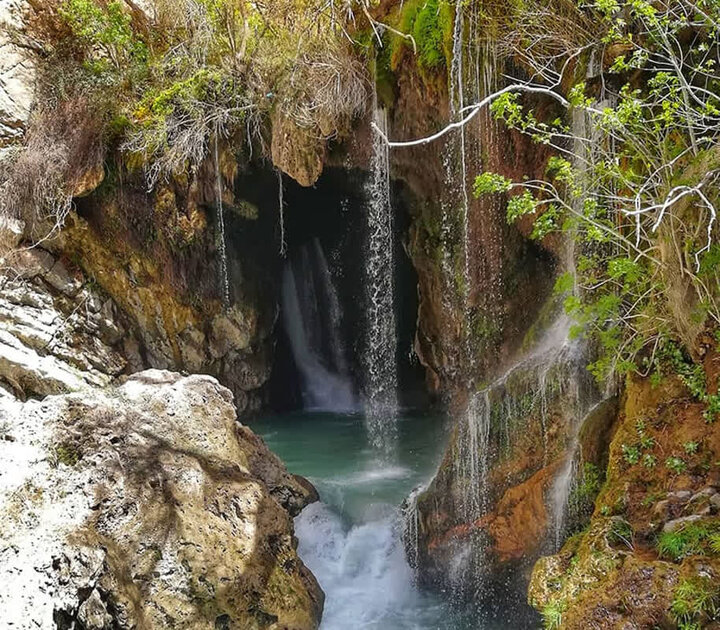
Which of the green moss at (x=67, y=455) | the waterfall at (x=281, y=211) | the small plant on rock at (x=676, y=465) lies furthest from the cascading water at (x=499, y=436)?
the waterfall at (x=281, y=211)

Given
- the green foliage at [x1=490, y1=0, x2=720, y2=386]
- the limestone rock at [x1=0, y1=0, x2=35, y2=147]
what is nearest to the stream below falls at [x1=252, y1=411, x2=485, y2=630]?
the green foliage at [x1=490, y1=0, x2=720, y2=386]

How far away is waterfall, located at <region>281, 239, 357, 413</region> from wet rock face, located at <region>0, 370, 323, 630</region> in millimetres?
8178

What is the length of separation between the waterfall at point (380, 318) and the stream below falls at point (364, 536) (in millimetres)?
1015

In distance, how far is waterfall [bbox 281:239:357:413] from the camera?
13664 millimetres

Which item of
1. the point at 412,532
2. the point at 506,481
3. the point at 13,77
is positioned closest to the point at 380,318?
the point at 412,532

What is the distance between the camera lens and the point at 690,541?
332cm

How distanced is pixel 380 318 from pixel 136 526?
8.92 meters

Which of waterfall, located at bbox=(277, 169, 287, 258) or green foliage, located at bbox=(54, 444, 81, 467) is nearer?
green foliage, located at bbox=(54, 444, 81, 467)

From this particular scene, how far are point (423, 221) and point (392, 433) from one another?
13.3ft

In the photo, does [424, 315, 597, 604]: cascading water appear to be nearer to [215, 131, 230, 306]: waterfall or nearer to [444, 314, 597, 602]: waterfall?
[444, 314, 597, 602]: waterfall

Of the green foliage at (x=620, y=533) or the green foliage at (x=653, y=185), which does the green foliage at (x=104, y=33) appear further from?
the green foliage at (x=620, y=533)

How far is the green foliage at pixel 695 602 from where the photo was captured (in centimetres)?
296

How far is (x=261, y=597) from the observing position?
4762 millimetres

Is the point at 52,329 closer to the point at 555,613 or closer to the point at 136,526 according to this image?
the point at 136,526
